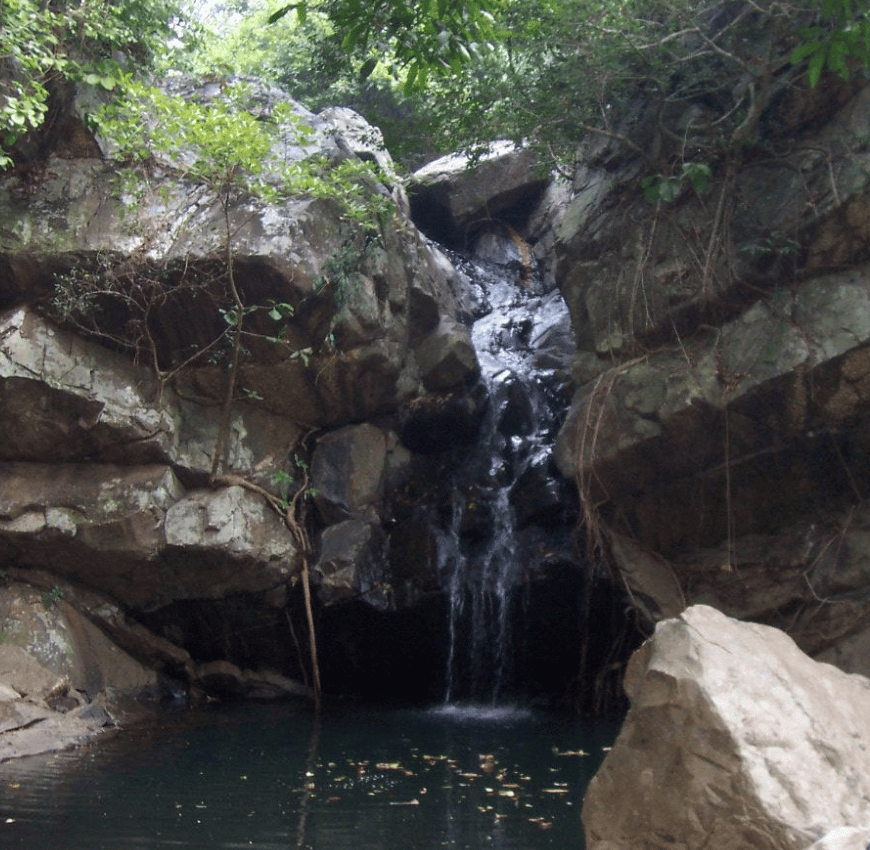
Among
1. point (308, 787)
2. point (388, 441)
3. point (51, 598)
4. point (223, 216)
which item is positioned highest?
point (223, 216)

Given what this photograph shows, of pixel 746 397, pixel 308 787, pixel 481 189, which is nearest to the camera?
pixel 308 787

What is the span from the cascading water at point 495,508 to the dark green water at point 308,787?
1.35m

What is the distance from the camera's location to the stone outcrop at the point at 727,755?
351 cm

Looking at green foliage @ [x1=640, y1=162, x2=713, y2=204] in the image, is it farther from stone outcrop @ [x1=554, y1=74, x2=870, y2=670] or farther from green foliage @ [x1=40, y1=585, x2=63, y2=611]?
green foliage @ [x1=40, y1=585, x2=63, y2=611]

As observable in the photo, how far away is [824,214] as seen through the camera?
859 cm

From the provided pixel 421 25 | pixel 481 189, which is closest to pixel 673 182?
pixel 421 25

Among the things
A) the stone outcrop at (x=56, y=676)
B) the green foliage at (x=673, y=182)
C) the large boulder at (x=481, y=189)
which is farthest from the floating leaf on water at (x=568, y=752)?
the large boulder at (x=481, y=189)

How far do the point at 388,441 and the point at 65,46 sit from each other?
6.05 metres

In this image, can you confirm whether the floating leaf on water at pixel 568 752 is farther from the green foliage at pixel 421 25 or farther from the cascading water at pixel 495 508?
the green foliage at pixel 421 25

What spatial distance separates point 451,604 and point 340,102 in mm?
12306

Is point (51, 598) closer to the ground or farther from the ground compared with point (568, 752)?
farther from the ground

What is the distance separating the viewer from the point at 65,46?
34.1ft

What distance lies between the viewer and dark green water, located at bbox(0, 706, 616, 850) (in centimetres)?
507

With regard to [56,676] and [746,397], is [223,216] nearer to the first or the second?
[56,676]
